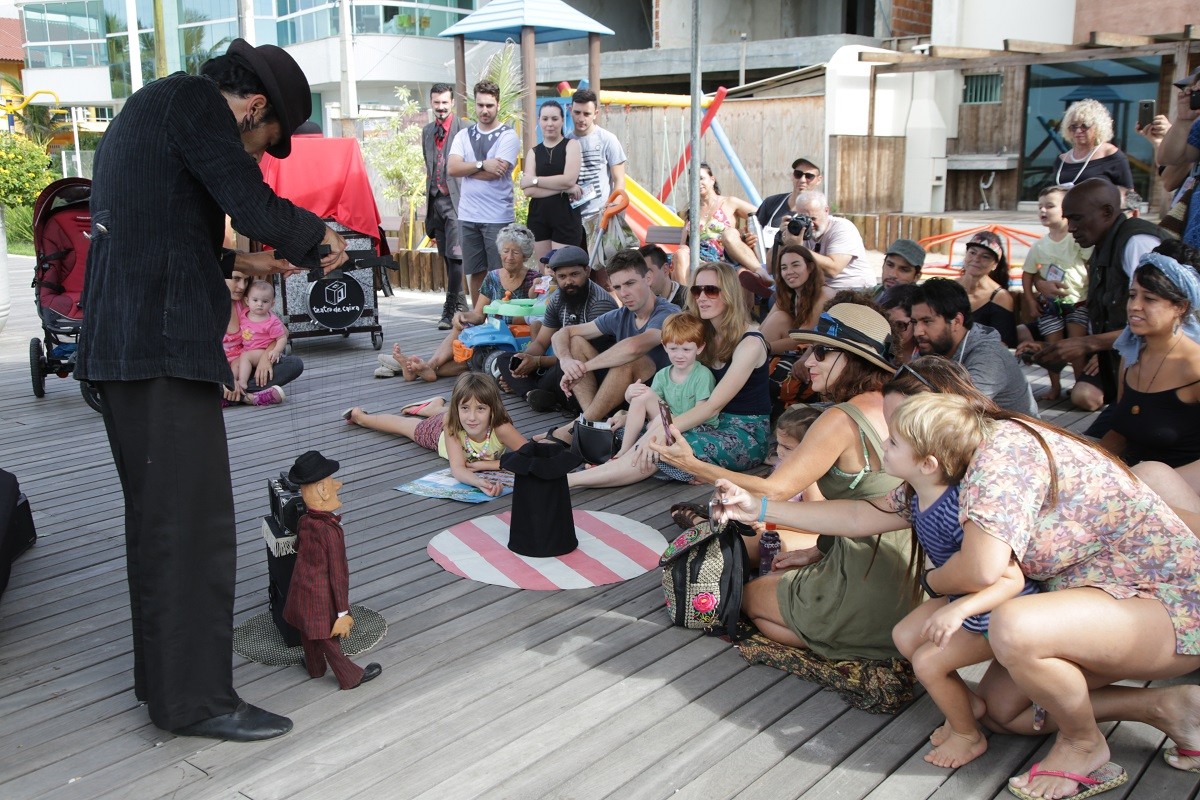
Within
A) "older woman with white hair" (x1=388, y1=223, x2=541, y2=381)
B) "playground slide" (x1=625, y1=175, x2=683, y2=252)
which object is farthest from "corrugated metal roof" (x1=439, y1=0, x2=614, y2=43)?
"older woman with white hair" (x1=388, y1=223, x2=541, y2=381)

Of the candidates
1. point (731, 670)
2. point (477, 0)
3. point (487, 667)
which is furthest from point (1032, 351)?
point (477, 0)

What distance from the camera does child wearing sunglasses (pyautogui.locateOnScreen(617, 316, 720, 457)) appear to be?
4.62 m

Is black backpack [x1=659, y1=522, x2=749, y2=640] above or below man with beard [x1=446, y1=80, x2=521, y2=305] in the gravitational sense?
below

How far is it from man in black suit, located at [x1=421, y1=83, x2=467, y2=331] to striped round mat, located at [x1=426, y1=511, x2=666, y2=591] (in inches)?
191

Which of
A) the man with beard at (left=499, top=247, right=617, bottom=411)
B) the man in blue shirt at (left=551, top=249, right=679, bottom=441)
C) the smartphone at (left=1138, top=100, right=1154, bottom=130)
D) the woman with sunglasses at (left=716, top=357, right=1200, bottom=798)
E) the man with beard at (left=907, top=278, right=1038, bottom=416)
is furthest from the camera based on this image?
the smartphone at (left=1138, top=100, right=1154, bottom=130)

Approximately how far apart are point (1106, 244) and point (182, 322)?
4254mm

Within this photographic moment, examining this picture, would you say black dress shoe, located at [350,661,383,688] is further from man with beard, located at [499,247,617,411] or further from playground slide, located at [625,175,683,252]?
playground slide, located at [625,175,683,252]

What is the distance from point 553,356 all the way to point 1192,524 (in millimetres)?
3915

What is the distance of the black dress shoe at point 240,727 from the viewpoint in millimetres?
2625

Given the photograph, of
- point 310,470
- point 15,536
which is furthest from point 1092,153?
point 15,536

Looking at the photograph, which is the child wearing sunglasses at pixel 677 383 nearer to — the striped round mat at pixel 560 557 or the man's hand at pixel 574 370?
the man's hand at pixel 574 370

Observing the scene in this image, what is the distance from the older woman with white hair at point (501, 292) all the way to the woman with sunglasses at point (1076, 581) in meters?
4.82

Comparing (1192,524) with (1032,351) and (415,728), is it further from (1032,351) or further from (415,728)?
(1032,351)

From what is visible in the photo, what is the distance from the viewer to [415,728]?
2.70 m
